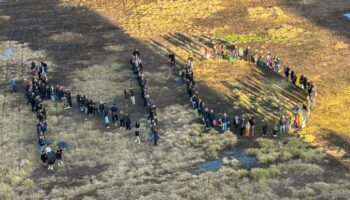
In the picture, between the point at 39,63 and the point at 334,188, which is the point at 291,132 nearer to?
the point at 334,188

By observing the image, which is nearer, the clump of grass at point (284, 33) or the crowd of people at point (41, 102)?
the crowd of people at point (41, 102)

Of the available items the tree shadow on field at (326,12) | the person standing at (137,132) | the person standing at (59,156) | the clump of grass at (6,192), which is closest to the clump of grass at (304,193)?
the person standing at (137,132)

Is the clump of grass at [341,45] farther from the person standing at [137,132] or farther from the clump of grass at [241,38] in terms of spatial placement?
the person standing at [137,132]


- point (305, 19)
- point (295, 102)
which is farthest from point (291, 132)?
point (305, 19)

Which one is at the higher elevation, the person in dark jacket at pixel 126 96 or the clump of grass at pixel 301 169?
the person in dark jacket at pixel 126 96

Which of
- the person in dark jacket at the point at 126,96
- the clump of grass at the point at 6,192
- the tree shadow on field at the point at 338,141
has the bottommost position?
the clump of grass at the point at 6,192

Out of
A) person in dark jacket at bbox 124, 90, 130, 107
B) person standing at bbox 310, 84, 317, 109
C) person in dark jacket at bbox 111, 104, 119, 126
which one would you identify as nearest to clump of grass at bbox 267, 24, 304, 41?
person standing at bbox 310, 84, 317, 109

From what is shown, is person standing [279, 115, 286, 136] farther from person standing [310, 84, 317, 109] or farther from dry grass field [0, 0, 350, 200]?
person standing [310, 84, 317, 109]

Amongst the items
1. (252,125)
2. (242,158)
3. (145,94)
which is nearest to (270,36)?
(145,94)
